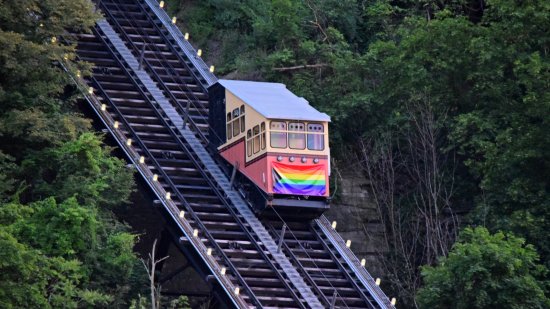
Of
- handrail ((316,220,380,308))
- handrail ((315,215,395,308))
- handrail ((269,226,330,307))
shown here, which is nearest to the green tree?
handrail ((315,215,395,308))

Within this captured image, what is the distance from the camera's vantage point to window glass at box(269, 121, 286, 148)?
58.8m

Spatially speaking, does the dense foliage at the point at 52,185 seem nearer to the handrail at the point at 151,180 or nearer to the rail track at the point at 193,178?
the handrail at the point at 151,180

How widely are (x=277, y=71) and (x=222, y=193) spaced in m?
10.1

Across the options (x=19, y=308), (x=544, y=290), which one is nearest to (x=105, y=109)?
(x=19, y=308)

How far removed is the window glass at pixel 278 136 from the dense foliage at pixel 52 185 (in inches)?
188

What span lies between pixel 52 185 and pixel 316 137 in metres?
8.69

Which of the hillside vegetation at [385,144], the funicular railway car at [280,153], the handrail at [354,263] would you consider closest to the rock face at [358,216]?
the hillside vegetation at [385,144]

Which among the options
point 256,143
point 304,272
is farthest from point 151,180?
point 304,272

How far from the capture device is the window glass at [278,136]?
58.8 m

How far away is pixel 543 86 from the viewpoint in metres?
59.9

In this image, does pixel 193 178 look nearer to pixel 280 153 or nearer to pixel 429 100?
pixel 280 153

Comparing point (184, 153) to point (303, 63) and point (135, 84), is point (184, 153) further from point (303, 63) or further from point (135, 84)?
point (303, 63)

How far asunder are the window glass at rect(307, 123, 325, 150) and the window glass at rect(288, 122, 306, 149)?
0.20 m

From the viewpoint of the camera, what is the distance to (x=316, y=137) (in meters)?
59.3
